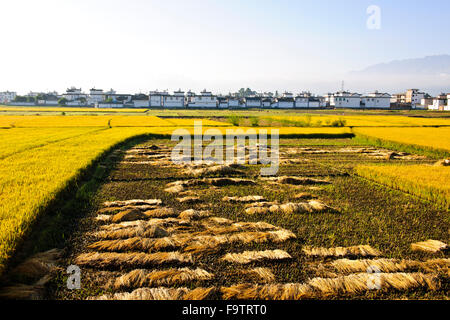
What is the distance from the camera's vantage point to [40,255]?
18.3 feet

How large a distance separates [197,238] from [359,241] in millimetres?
3046

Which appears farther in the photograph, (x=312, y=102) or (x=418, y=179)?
(x=312, y=102)

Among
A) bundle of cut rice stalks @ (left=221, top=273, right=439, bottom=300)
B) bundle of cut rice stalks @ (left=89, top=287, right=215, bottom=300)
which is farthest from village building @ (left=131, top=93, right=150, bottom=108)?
bundle of cut rice stalks @ (left=221, top=273, right=439, bottom=300)

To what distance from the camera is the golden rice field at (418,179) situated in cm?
931

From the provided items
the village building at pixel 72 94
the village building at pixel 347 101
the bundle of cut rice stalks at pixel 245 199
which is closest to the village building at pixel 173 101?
the village building at pixel 72 94

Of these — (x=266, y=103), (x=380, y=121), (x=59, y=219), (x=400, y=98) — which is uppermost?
(x=400, y=98)

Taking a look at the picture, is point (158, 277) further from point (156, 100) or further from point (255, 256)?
point (156, 100)

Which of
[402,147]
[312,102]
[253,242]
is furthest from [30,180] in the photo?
[312,102]

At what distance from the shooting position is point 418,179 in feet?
34.2

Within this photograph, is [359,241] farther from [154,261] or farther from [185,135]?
[185,135]

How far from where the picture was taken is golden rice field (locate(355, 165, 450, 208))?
30.5 ft

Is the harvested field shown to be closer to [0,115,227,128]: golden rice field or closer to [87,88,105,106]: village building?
[0,115,227,128]: golden rice field

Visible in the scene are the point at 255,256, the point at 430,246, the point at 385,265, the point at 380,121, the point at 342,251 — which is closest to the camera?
the point at 385,265
